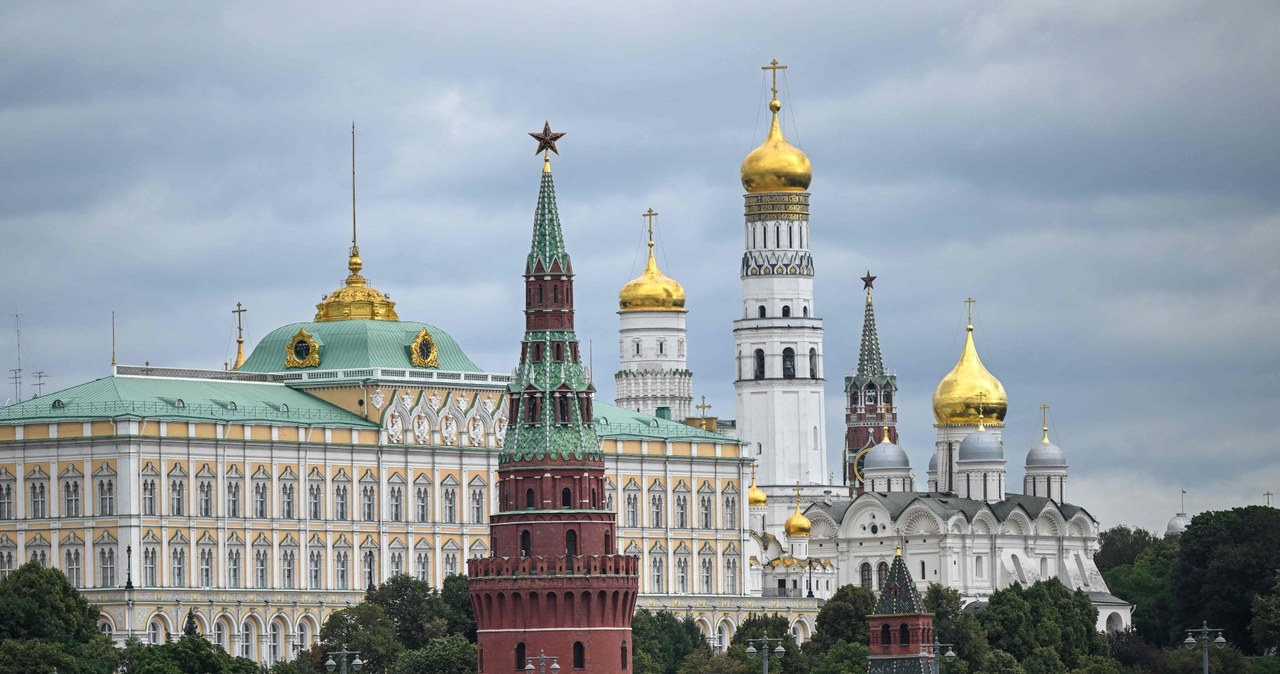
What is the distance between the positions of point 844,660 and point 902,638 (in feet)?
61.0

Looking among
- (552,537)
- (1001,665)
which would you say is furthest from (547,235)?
(1001,665)

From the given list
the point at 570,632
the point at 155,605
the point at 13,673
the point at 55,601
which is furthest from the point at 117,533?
the point at 570,632

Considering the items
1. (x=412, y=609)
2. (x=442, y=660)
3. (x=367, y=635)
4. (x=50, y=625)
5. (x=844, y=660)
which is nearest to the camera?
(x=50, y=625)

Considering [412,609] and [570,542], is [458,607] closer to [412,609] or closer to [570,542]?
[412,609]

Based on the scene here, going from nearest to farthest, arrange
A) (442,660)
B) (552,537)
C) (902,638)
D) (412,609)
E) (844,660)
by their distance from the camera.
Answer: (552,537), (902,638), (442,660), (844,660), (412,609)

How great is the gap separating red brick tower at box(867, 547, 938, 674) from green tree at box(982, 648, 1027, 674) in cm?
2511

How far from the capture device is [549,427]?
15588 centimetres

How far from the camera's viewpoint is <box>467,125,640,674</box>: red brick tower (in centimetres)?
15338

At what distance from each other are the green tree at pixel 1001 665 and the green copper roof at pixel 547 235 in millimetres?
44053

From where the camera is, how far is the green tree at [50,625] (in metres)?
163

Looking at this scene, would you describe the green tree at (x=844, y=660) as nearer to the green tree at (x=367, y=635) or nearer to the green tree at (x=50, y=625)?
the green tree at (x=367, y=635)

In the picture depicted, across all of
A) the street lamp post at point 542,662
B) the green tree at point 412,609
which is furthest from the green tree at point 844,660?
the street lamp post at point 542,662

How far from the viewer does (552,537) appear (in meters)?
155

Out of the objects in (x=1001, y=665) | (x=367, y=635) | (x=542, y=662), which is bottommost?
(x=542, y=662)
